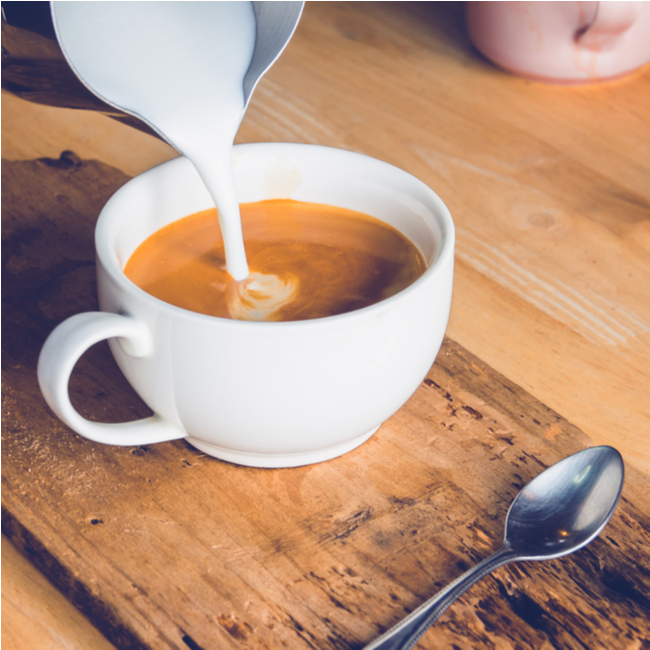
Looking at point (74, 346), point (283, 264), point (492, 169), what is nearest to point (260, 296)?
point (283, 264)

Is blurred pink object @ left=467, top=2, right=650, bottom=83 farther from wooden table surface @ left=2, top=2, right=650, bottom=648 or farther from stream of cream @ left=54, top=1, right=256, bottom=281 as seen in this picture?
stream of cream @ left=54, top=1, right=256, bottom=281

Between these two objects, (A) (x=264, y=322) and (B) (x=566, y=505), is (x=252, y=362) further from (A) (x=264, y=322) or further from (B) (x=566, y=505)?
(B) (x=566, y=505)

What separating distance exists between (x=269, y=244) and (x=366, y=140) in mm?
376

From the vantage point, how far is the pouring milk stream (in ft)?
1.82

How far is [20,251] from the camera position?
75 cm

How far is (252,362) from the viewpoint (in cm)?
46

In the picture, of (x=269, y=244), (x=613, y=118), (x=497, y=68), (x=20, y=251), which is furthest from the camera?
(x=497, y=68)

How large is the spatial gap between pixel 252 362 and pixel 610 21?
2.35 ft

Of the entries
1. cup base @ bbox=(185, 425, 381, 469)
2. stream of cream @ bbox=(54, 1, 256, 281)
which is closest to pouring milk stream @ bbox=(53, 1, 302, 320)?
stream of cream @ bbox=(54, 1, 256, 281)

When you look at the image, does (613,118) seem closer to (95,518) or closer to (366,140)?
(366,140)

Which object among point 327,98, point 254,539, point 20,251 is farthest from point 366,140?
point 254,539

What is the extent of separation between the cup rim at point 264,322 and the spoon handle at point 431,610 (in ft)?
0.58

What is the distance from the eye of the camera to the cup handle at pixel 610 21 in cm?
89

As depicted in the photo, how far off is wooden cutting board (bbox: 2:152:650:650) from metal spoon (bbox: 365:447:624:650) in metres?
0.01
